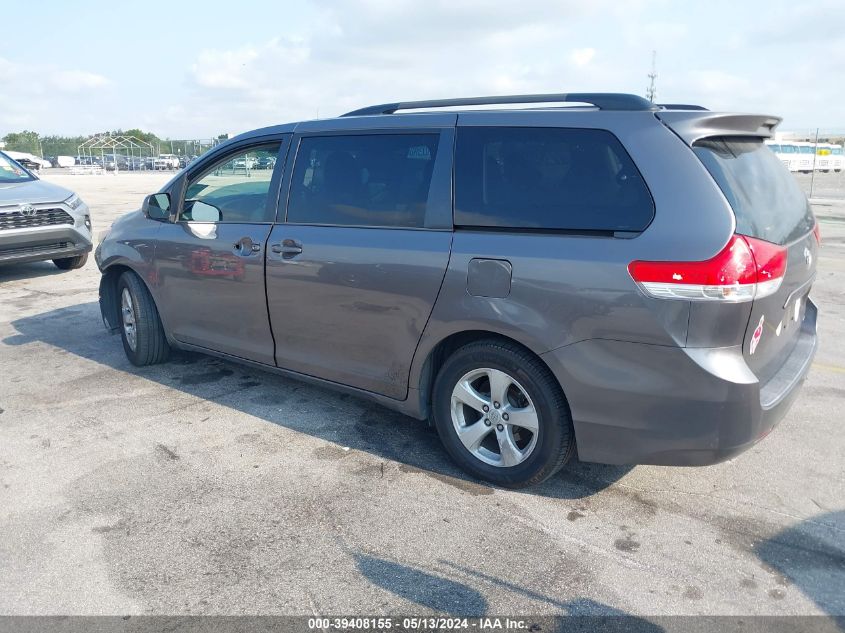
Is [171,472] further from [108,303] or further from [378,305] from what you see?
[108,303]

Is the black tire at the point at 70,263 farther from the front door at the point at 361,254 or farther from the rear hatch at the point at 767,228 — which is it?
the rear hatch at the point at 767,228

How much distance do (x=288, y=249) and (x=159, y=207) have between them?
1431mm

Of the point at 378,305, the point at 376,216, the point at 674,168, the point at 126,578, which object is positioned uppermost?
the point at 674,168

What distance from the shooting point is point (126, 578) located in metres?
2.78

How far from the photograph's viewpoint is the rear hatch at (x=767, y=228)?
114 inches

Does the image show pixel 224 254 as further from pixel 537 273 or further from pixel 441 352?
pixel 537 273

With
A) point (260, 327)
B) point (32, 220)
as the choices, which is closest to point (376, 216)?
point (260, 327)

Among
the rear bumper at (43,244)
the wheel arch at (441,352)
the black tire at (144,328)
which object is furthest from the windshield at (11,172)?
the wheel arch at (441,352)

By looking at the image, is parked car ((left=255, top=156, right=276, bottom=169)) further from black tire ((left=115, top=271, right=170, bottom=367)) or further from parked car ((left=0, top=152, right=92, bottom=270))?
parked car ((left=0, top=152, right=92, bottom=270))

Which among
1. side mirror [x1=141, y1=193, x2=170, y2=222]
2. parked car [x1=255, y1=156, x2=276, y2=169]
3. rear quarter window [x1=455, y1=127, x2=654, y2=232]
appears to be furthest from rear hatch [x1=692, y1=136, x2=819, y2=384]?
side mirror [x1=141, y1=193, x2=170, y2=222]

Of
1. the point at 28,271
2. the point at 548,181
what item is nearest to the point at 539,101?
the point at 548,181

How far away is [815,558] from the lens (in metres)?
2.89

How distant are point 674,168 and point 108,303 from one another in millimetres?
4517

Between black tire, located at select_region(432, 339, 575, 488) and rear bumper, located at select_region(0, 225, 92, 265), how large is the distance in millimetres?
6742
